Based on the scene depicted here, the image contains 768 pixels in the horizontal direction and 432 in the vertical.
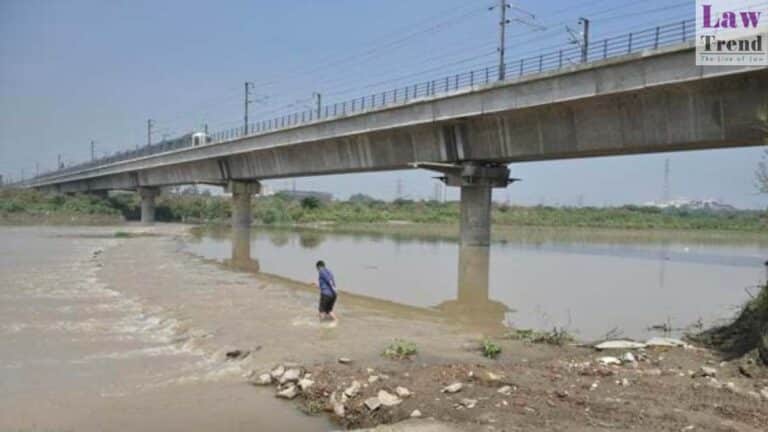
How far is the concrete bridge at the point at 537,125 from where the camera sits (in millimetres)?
22391

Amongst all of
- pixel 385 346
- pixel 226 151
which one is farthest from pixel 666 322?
pixel 226 151

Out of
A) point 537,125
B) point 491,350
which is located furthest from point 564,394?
point 537,125

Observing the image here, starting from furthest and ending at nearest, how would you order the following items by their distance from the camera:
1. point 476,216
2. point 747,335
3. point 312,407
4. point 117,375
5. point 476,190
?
point 476,216
point 476,190
point 747,335
point 117,375
point 312,407

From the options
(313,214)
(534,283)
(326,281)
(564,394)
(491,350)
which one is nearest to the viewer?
(564,394)

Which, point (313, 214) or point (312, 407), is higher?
point (313, 214)

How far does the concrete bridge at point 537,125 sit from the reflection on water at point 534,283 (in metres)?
5.34

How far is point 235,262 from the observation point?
31359 millimetres

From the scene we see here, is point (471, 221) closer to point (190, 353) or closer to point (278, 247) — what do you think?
point (278, 247)

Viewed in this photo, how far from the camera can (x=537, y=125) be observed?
98.4ft

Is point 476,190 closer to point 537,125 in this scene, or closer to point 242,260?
point 537,125

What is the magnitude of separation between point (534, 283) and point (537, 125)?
941cm

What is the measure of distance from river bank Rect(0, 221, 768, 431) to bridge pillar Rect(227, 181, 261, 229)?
157 feet

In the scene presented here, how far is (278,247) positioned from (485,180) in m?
15.7

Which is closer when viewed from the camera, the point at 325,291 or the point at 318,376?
the point at 318,376
